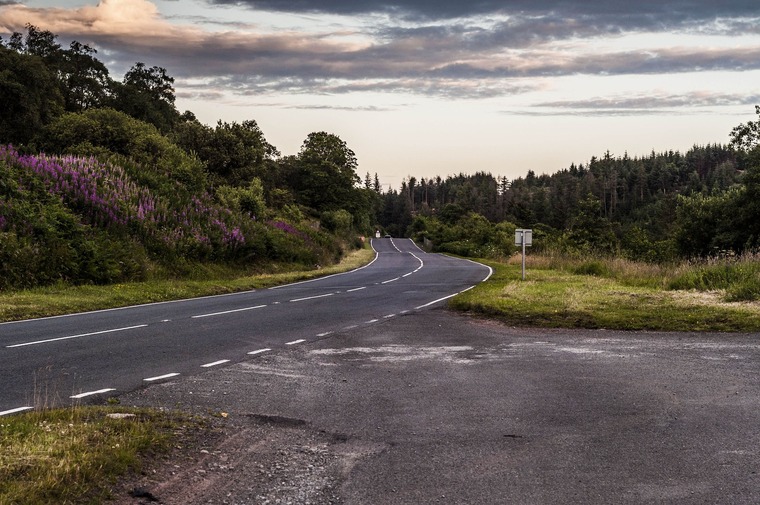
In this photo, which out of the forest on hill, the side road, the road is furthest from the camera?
the forest on hill

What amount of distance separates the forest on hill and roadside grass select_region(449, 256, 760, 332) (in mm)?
3623

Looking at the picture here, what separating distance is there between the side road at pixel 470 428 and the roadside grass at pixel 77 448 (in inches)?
9.2

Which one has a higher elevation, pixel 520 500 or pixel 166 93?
pixel 166 93

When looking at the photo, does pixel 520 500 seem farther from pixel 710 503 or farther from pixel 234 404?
pixel 234 404

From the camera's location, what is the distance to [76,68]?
88750 millimetres

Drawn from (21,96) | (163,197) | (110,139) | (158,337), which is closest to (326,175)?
(21,96)

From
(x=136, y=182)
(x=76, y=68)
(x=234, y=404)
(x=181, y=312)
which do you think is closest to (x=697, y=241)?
(x=136, y=182)

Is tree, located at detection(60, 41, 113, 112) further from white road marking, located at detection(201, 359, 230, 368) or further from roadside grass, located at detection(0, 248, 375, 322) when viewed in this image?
white road marking, located at detection(201, 359, 230, 368)

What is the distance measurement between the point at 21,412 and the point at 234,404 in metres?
2.14

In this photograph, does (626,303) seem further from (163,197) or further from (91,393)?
(163,197)

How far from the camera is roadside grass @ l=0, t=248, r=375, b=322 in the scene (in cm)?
1630

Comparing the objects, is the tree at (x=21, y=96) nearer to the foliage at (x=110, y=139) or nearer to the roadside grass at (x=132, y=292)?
the foliage at (x=110, y=139)

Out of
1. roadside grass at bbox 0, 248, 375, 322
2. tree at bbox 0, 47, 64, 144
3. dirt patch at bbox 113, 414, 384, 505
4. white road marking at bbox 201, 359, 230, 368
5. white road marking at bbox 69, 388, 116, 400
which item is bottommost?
roadside grass at bbox 0, 248, 375, 322

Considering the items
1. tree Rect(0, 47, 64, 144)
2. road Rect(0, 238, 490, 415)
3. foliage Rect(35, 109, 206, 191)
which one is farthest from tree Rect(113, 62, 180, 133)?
road Rect(0, 238, 490, 415)
